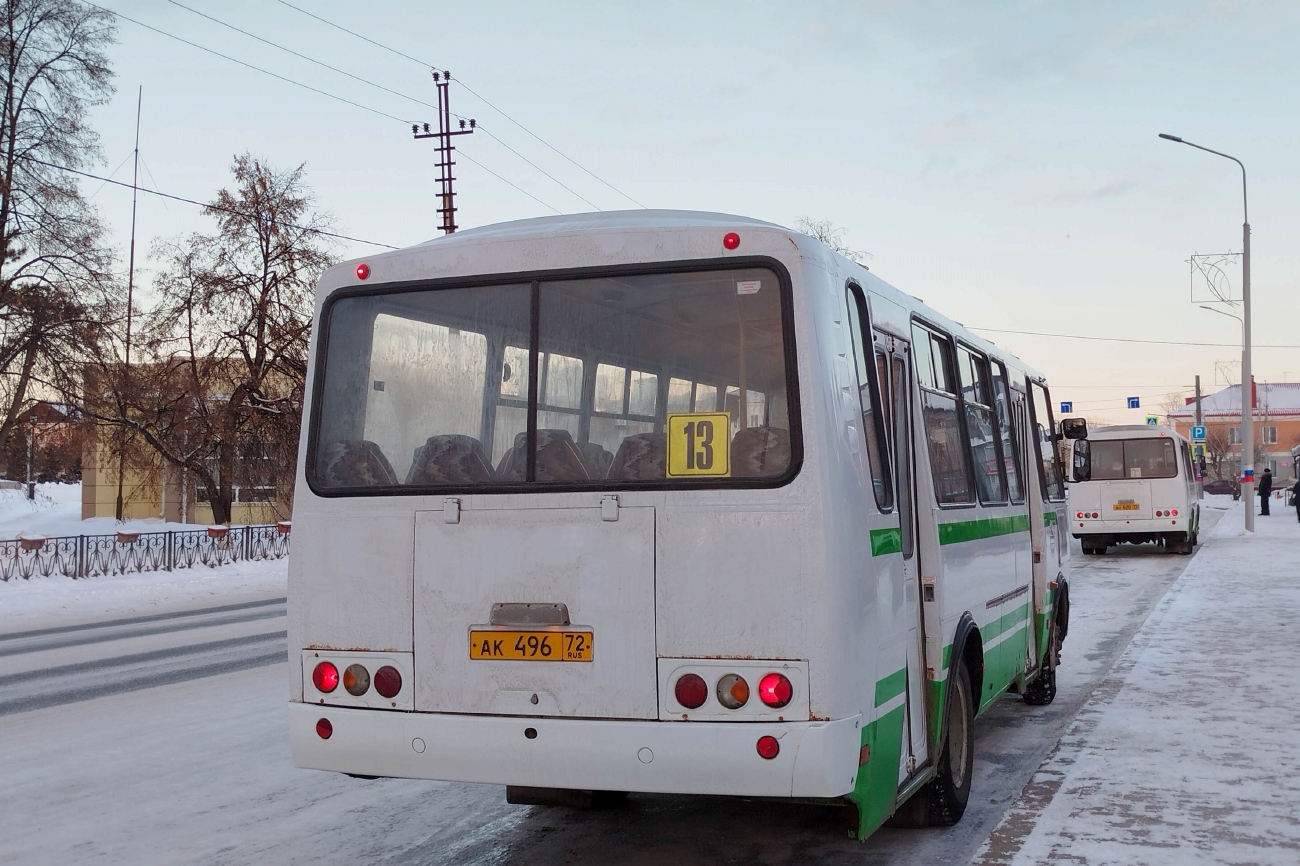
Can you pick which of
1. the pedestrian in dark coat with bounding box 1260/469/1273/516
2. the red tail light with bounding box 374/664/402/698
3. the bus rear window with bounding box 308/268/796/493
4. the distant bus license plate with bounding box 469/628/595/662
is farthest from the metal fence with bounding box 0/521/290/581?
the pedestrian in dark coat with bounding box 1260/469/1273/516

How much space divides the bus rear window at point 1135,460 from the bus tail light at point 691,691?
994 inches

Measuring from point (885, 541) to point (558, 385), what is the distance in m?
1.51

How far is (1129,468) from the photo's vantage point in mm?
28328

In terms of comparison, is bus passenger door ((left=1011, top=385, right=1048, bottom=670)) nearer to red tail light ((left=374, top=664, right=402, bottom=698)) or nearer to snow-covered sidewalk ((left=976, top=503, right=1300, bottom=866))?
snow-covered sidewalk ((left=976, top=503, right=1300, bottom=866))

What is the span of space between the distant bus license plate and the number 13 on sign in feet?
2.44

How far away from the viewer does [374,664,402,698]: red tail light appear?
534cm

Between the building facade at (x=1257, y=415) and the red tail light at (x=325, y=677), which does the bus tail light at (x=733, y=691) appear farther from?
the building facade at (x=1257, y=415)

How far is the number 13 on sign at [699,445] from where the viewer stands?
16.8 feet

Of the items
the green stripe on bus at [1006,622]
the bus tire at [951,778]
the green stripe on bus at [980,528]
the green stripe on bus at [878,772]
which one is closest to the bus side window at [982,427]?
the green stripe on bus at [980,528]

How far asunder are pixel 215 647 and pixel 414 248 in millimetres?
10564

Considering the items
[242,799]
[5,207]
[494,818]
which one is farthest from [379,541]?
[5,207]

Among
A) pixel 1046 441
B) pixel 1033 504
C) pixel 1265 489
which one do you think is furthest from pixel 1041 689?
pixel 1265 489

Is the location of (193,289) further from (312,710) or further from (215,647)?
(312,710)

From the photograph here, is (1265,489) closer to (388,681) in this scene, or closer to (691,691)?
(691,691)
